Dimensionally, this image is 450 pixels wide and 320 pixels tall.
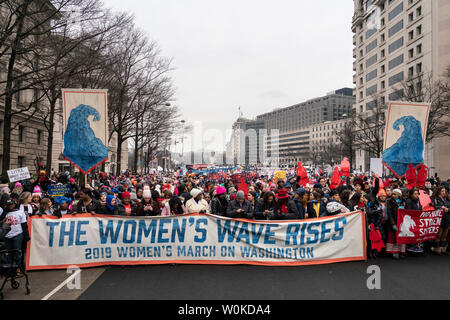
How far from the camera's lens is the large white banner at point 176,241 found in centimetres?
670

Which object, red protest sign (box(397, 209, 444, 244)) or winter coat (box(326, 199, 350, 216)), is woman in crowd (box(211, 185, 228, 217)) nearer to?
winter coat (box(326, 199, 350, 216))

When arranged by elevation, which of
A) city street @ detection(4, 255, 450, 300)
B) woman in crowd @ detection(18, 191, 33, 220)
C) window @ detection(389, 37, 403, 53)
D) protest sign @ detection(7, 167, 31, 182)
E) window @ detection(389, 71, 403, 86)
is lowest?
city street @ detection(4, 255, 450, 300)

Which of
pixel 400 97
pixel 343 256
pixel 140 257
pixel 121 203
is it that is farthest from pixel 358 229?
pixel 400 97

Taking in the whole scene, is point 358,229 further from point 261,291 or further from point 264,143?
point 264,143

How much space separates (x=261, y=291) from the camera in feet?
17.5

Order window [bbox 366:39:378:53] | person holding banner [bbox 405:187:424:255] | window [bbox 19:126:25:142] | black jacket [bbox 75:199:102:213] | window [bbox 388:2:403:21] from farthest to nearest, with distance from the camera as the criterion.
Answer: window [bbox 366:39:378:53], window [bbox 388:2:403:21], window [bbox 19:126:25:142], person holding banner [bbox 405:187:424:255], black jacket [bbox 75:199:102:213]

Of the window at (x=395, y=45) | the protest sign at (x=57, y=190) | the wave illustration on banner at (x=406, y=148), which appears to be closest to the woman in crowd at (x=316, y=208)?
the wave illustration on banner at (x=406, y=148)

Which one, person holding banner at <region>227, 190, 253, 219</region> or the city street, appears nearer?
the city street

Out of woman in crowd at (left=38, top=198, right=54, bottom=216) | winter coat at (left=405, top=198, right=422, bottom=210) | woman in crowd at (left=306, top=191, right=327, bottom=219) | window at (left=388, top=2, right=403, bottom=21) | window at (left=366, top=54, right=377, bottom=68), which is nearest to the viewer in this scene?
woman in crowd at (left=38, top=198, right=54, bottom=216)

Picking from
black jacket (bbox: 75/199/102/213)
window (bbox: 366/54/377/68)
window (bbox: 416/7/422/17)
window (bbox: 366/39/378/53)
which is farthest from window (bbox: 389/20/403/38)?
black jacket (bbox: 75/199/102/213)

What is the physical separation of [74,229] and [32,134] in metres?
23.7

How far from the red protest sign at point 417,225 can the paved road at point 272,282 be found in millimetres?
617

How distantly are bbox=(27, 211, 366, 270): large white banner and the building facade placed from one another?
94.9ft

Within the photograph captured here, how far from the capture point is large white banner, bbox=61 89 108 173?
29.6ft
